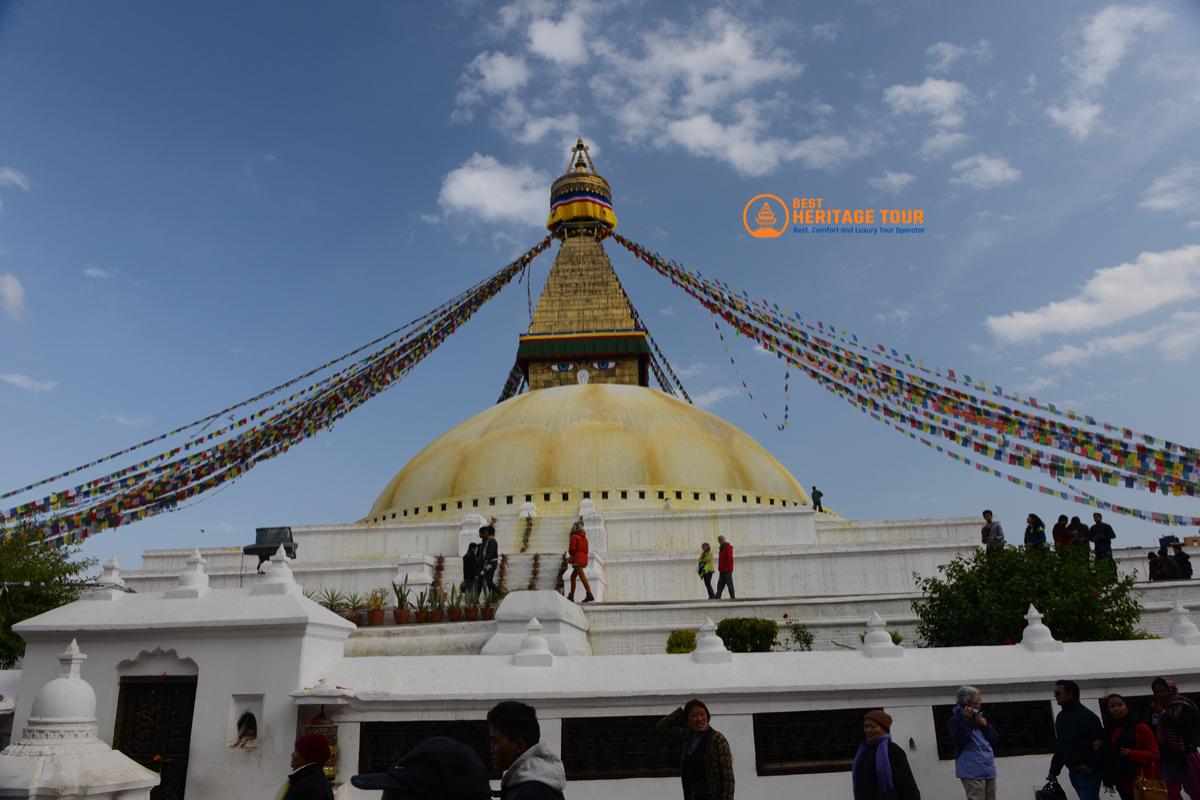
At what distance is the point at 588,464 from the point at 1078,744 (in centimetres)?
1561

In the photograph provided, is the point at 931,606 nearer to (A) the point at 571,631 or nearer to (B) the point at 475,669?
(A) the point at 571,631

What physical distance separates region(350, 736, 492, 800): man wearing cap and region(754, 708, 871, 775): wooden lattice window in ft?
13.3

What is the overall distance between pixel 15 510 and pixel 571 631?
1122 centimetres

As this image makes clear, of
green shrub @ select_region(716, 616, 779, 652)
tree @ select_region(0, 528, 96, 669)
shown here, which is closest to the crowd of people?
green shrub @ select_region(716, 616, 779, 652)

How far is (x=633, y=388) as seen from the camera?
82.4 ft

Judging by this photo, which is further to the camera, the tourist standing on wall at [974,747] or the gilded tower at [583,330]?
the gilded tower at [583,330]

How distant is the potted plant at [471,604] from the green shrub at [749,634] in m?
3.02

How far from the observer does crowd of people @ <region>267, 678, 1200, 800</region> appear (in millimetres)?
2531

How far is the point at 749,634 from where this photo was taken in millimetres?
10305

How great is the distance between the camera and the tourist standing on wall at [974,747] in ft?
17.3

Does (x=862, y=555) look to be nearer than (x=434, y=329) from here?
Yes

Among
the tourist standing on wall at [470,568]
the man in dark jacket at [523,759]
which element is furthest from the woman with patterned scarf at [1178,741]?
the tourist standing on wall at [470,568]

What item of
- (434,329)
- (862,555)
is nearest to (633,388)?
(434,329)

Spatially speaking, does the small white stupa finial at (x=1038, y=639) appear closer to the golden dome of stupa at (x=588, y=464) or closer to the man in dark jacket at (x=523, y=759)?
the man in dark jacket at (x=523, y=759)
